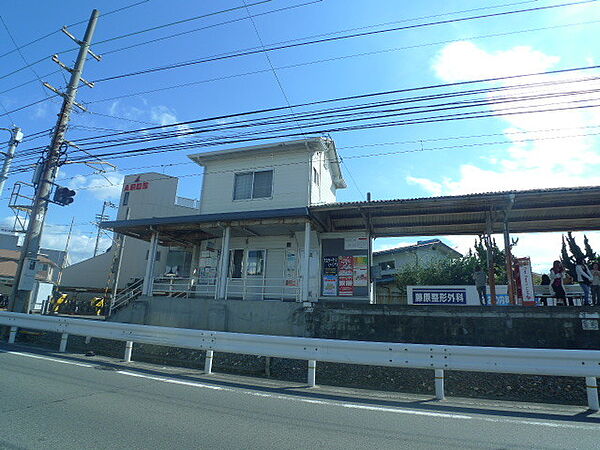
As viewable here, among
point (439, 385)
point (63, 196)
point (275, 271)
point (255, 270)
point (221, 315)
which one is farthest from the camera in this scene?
point (255, 270)

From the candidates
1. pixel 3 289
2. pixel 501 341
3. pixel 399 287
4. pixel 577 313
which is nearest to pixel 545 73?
pixel 577 313

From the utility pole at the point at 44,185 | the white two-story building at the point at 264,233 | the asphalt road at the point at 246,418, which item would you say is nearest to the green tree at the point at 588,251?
the white two-story building at the point at 264,233

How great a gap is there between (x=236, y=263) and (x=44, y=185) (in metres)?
7.59

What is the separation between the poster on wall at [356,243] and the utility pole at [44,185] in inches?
428

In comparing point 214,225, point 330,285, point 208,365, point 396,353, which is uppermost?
point 214,225

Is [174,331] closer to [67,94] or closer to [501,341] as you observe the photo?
[501,341]

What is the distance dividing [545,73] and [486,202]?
4368 millimetres

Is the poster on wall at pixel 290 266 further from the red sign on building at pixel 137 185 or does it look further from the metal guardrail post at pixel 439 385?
the red sign on building at pixel 137 185

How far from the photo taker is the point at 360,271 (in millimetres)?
13852

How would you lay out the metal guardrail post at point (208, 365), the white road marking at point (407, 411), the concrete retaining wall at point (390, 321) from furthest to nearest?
the concrete retaining wall at point (390, 321)
the metal guardrail post at point (208, 365)
the white road marking at point (407, 411)

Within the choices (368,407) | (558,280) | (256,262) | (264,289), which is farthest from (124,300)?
(558,280)

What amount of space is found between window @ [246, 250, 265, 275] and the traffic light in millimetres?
6994

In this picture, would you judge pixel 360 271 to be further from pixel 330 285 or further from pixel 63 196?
pixel 63 196

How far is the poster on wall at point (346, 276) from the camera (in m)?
13.9
